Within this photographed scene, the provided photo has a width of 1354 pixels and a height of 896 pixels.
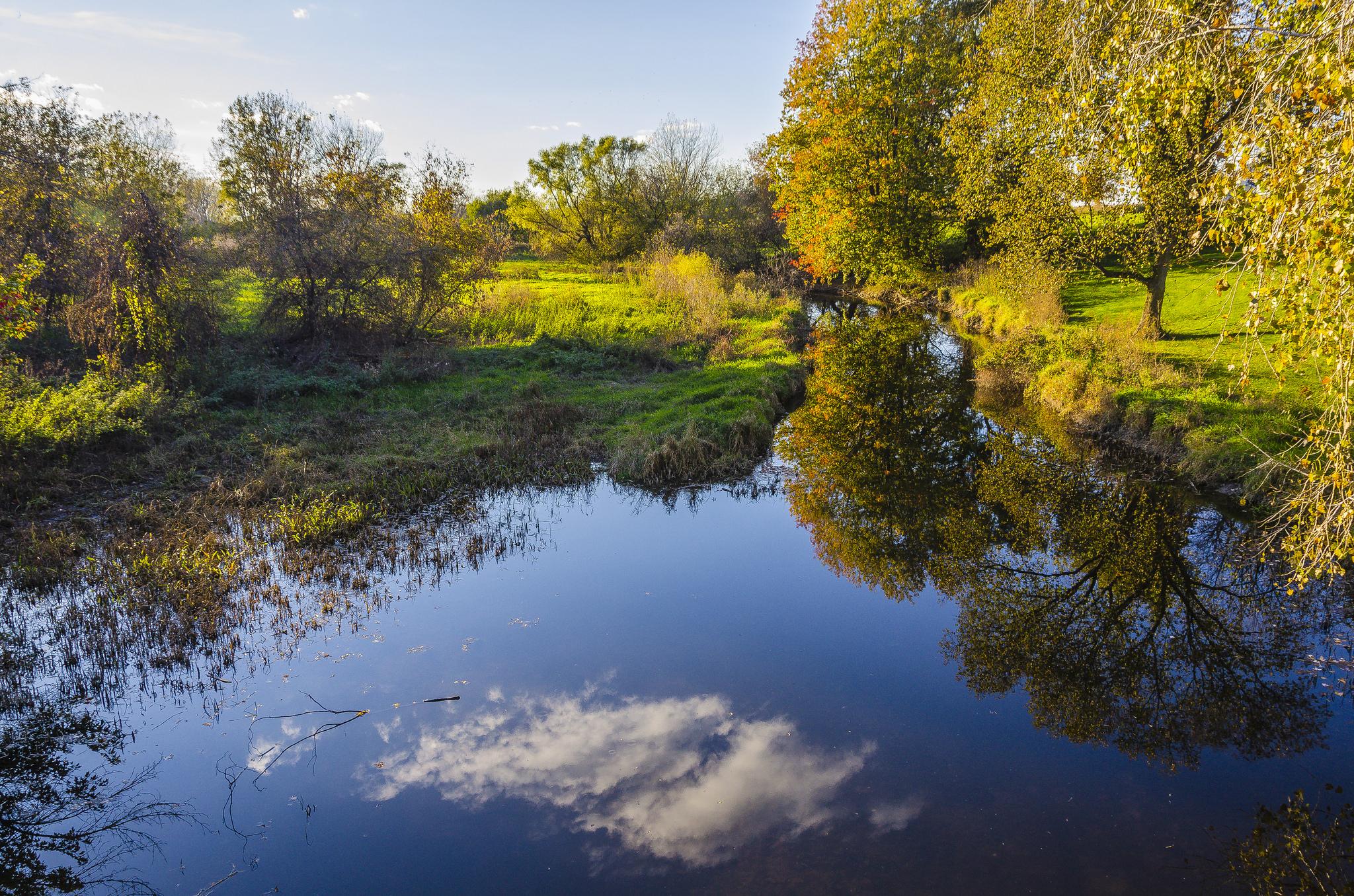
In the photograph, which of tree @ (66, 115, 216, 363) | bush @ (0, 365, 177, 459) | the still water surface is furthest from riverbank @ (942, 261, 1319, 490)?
tree @ (66, 115, 216, 363)

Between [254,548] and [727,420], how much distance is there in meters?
8.66

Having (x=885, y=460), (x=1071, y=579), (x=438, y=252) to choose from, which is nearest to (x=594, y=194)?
(x=438, y=252)

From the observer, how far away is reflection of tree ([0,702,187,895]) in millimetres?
4832

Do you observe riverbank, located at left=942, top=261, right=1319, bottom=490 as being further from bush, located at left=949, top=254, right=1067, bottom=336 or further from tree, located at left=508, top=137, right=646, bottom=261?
tree, located at left=508, top=137, right=646, bottom=261

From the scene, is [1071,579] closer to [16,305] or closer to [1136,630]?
[1136,630]

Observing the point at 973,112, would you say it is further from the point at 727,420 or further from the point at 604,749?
the point at 604,749

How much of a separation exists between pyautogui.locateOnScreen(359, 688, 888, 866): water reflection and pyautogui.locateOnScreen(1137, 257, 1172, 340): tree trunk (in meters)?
15.1

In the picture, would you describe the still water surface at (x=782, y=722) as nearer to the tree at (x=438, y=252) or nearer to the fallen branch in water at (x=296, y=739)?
the fallen branch in water at (x=296, y=739)

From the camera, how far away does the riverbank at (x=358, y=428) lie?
9641 millimetres

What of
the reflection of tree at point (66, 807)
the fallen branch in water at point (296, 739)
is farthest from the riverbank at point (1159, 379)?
the reflection of tree at point (66, 807)

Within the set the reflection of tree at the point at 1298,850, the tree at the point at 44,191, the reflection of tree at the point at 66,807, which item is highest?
the tree at the point at 44,191

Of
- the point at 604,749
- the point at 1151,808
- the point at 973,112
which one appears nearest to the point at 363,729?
the point at 604,749

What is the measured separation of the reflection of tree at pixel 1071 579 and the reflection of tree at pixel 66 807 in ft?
23.9

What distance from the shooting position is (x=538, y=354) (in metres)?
20.0
